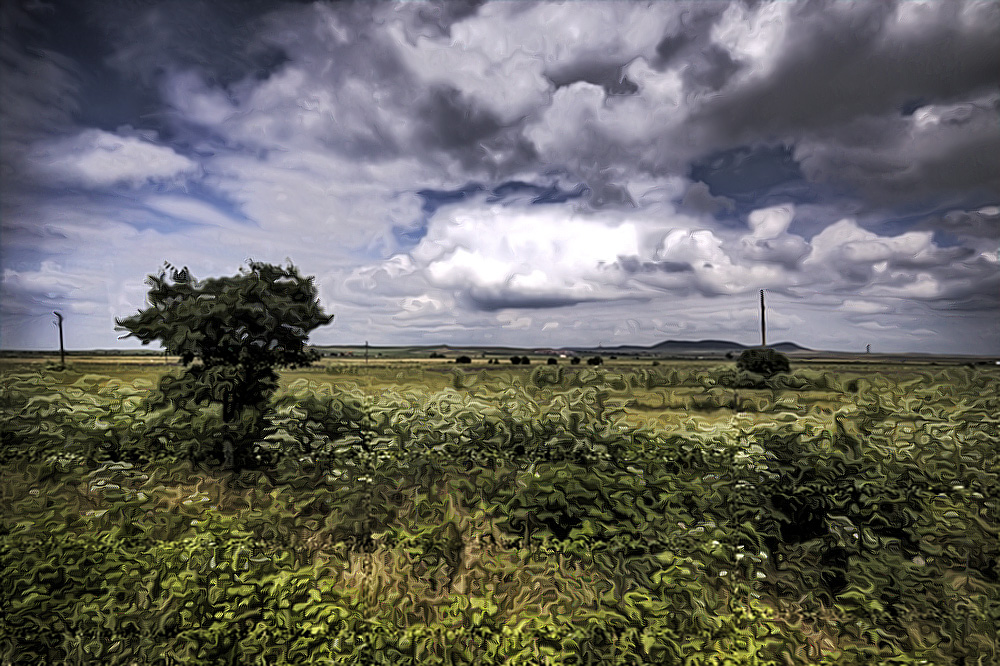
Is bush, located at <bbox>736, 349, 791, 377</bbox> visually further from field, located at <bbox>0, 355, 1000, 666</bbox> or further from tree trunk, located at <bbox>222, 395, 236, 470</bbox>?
tree trunk, located at <bbox>222, 395, 236, 470</bbox>

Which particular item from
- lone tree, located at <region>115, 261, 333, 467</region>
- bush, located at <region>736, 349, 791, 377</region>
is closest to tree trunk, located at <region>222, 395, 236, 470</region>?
lone tree, located at <region>115, 261, 333, 467</region>

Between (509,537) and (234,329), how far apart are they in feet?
17.6

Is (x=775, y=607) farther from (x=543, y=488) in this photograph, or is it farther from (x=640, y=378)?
(x=640, y=378)

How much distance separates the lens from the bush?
31.3 m

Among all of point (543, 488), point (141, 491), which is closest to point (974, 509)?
point (543, 488)

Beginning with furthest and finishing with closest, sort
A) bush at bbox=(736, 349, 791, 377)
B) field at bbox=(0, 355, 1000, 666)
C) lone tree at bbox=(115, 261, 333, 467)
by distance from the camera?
bush at bbox=(736, 349, 791, 377) → lone tree at bbox=(115, 261, 333, 467) → field at bbox=(0, 355, 1000, 666)

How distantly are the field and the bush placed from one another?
2442 centimetres

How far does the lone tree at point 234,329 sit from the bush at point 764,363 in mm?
29019

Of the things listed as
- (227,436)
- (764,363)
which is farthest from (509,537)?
(764,363)

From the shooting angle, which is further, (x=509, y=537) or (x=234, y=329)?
(x=234, y=329)

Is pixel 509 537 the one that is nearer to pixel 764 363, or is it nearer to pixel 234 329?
pixel 234 329

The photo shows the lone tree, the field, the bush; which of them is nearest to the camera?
the field

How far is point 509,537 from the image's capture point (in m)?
5.62

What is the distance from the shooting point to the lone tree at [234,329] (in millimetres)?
7770
